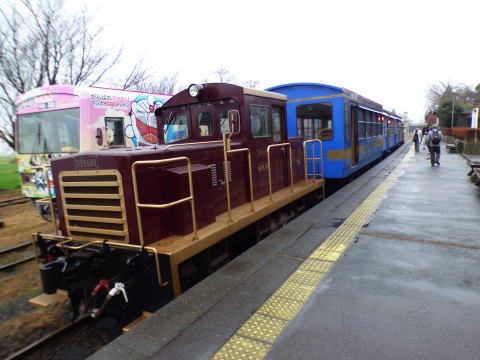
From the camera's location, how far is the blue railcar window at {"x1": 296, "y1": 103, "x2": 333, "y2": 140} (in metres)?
9.32

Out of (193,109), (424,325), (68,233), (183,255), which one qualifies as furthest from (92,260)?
(424,325)

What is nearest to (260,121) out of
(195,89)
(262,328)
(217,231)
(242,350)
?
(195,89)

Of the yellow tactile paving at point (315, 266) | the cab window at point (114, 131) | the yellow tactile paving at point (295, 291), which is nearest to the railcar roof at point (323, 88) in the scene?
the cab window at point (114, 131)

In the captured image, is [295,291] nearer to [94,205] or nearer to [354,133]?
[94,205]

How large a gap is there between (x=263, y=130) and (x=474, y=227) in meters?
3.93

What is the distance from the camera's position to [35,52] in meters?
13.0

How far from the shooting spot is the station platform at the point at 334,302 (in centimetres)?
251

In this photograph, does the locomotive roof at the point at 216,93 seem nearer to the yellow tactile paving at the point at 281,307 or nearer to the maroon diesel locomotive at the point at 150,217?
the maroon diesel locomotive at the point at 150,217

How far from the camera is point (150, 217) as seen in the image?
3617mm

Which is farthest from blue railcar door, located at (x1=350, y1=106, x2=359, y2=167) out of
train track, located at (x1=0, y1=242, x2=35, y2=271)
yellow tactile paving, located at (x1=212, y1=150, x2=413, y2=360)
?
train track, located at (x1=0, y1=242, x2=35, y2=271)

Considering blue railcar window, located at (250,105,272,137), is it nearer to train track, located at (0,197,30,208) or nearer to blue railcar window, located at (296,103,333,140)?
blue railcar window, located at (296,103,333,140)

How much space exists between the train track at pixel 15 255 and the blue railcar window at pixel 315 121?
24.2 feet

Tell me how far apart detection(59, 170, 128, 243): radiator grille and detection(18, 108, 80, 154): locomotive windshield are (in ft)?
14.6

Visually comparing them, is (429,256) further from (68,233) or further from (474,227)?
(68,233)
